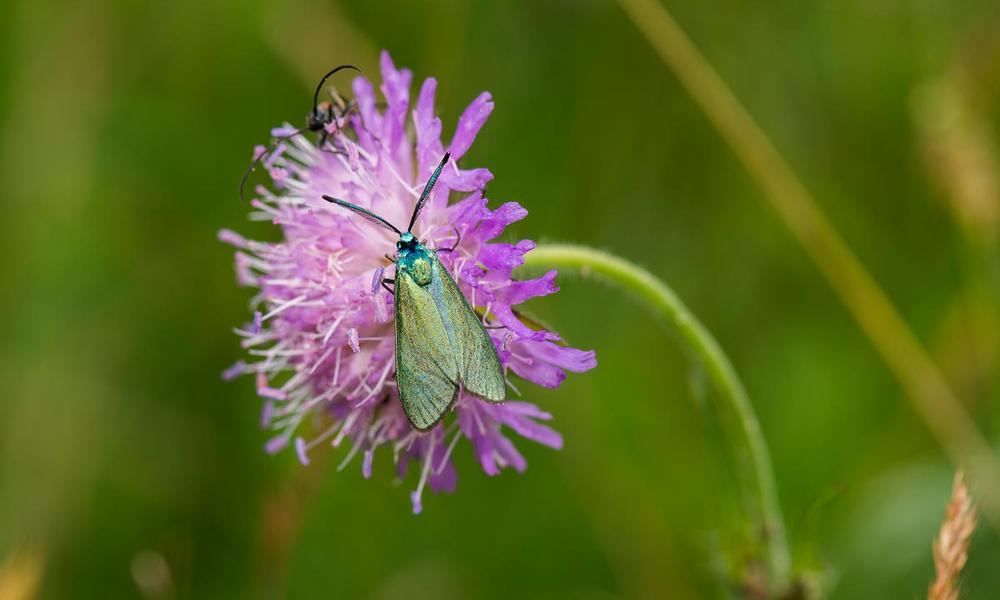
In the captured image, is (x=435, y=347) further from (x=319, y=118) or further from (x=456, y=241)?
(x=319, y=118)

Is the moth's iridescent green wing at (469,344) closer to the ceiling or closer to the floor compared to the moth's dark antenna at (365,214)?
closer to the floor

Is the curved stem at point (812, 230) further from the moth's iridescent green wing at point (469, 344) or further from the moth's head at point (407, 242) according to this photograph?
the moth's iridescent green wing at point (469, 344)

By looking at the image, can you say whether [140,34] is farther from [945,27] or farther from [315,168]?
[945,27]

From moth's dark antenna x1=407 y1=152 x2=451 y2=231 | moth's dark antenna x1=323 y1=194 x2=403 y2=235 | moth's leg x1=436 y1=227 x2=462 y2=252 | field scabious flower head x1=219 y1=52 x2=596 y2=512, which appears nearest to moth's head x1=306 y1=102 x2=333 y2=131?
field scabious flower head x1=219 y1=52 x2=596 y2=512

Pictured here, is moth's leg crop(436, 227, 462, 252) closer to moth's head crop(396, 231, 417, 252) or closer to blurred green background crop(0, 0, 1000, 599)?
moth's head crop(396, 231, 417, 252)

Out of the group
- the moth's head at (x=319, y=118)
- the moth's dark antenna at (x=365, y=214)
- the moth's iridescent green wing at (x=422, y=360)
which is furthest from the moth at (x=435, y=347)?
the moth's head at (x=319, y=118)

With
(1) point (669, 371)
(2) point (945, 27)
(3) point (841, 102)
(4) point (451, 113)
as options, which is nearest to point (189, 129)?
(4) point (451, 113)

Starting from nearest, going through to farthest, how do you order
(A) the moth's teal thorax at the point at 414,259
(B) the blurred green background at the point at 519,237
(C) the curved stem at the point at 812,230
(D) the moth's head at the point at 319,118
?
(A) the moth's teal thorax at the point at 414,259 → (D) the moth's head at the point at 319,118 → (C) the curved stem at the point at 812,230 → (B) the blurred green background at the point at 519,237
